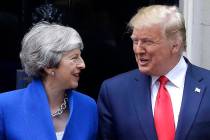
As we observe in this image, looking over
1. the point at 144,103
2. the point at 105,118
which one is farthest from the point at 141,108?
the point at 105,118

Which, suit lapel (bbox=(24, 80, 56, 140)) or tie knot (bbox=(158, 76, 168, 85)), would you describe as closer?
suit lapel (bbox=(24, 80, 56, 140))

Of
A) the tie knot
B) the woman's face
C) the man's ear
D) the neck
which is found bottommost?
the neck

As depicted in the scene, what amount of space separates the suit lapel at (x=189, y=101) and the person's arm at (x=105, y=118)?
0.44 m

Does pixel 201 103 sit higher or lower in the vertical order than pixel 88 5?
lower

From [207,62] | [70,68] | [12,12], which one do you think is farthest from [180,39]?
[12,12]

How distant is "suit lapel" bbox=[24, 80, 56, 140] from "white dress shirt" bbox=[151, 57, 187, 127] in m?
0.65

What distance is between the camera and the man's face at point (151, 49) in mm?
4012

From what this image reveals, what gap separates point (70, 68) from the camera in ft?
13.2

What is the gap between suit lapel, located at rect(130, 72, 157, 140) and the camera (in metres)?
4.05

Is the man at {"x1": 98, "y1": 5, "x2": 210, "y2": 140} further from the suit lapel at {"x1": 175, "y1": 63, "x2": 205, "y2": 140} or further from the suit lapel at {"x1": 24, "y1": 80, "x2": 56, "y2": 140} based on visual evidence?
the suit lapel at {"x1": 24, "y1": 80, "x2": 56, "y2": 140}

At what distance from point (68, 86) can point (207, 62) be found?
235 cm

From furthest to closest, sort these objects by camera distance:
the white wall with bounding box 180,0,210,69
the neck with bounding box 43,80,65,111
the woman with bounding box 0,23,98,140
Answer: the white wall with bounding box 180,0,210,69 → the neck with bounding box 43,80,65,111 → the woman with bounding box 0,23,98,140

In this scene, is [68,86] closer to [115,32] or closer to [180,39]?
[180,39]

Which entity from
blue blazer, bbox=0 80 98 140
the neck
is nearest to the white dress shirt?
blue blazer, bbox=0 80 98 140
